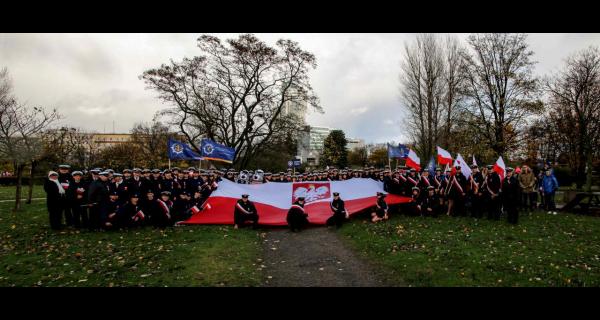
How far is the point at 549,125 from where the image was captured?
28.9 meters

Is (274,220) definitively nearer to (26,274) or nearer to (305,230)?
(305,230)

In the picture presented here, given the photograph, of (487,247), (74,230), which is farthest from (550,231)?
(74,230)

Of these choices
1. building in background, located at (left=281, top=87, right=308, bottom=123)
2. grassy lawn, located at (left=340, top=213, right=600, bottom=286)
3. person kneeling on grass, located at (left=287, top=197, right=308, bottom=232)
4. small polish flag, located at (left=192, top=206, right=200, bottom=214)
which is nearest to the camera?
grassy lawn, located at (left=340, top=213, right=600, bottom=286)

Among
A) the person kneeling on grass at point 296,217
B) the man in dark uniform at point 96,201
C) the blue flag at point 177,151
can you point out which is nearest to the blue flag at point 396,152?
the person kneeling on grass at point 296,217

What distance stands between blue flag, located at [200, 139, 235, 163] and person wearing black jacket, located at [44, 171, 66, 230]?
6.50m

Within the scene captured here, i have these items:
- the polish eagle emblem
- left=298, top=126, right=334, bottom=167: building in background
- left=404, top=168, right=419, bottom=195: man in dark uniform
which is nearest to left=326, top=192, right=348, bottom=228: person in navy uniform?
the polish eagle emblem

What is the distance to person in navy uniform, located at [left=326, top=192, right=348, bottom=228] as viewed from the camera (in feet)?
44.7

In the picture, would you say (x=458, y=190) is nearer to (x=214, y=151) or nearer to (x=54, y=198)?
(x=214, y=151)

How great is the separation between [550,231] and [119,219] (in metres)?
15.6

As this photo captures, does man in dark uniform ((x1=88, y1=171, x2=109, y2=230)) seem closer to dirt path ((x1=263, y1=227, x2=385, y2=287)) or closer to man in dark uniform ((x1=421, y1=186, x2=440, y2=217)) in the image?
dirt path ((x1=263, y1=227, x2=385, y2=287))

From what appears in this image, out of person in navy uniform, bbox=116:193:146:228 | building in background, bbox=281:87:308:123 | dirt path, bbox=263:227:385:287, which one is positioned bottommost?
dirt path, bbox=263:227:385:287

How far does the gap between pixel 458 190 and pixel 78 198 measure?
15429 mm

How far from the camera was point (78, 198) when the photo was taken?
12719mm

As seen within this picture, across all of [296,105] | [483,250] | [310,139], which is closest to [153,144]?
[310,139]
